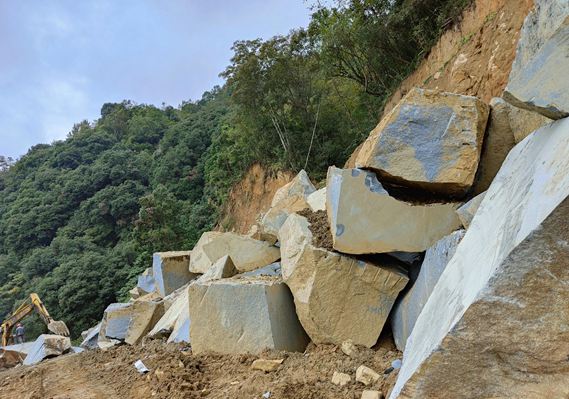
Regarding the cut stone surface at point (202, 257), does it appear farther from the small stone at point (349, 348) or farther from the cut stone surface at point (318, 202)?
the small stone at point (349, 348)

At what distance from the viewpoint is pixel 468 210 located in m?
2.96

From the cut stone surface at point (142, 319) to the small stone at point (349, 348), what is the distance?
3.54 m

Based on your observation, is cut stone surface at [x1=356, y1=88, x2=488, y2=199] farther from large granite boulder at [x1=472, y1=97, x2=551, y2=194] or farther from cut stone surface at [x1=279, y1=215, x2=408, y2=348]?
cut stone surface at [x1=279, y1=215, x2=408, y2=348]

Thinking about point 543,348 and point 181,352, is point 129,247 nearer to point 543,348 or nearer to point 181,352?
point 181,352

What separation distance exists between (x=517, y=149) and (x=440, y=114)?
1187 millimetres

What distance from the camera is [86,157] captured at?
119 feet

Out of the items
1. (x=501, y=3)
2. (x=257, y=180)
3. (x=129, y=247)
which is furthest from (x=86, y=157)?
(x=501, y=3)

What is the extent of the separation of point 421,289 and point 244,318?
1.37 meters

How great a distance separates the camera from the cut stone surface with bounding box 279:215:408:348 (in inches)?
130

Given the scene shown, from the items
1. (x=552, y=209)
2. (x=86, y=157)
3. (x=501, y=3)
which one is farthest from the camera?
(x=86, y=157)

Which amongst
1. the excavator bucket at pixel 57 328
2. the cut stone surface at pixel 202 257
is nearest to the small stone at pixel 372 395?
the cut stone surface at pixel 202 257

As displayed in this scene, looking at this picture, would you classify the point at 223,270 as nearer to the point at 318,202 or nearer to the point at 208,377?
the point at 318,202

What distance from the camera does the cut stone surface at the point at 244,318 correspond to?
348 cm

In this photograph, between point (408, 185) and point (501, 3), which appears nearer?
point (408, 185)
